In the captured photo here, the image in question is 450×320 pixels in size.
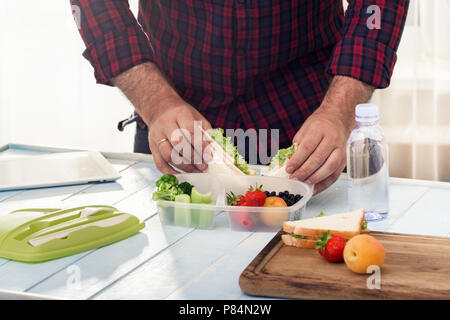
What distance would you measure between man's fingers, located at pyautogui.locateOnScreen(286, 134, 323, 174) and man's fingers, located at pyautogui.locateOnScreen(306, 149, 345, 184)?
0.04 meters

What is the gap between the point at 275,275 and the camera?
1175mm

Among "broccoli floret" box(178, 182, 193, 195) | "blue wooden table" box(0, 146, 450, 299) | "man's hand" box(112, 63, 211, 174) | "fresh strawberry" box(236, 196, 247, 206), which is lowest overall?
"blue wooden table" box(0, 146, 450, 299)

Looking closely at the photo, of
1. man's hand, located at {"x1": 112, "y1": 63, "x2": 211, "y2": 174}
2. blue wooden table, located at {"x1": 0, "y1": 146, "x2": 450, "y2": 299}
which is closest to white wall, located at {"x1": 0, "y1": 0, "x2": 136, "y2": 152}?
man's hand, located at {"x1": 112, "y1": 63, "x2": 211, "y2": 174}

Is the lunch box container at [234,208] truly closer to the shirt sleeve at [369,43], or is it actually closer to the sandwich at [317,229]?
the sandwich at [317,229]

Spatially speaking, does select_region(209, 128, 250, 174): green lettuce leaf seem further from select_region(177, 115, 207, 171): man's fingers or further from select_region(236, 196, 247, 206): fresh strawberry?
select_region(236, 196, 247, 206): fresh strawberry

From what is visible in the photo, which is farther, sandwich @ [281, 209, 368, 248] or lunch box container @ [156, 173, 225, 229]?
lunch box container @ [156, 173, 225, 229]

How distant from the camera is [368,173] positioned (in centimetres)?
156

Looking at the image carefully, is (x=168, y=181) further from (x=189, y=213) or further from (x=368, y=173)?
(x=368, y=173)

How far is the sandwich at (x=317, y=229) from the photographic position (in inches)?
51.8

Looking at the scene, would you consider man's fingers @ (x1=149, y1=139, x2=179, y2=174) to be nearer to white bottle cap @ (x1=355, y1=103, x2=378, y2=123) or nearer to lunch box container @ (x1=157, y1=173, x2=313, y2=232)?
lunch box container @ (x1=157, y1=173, x2=313, y2=232)

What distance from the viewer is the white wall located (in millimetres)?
4293

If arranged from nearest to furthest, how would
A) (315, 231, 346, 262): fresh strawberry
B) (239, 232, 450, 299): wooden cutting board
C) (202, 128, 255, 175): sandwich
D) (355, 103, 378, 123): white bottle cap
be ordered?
(239, 232, 450, 299): wooden cutting board < (315, 231, 346, 262): fresh strawberry < (355, 103, 378, 123): white bottle cap < (202, 128, 255, 175): sandwich

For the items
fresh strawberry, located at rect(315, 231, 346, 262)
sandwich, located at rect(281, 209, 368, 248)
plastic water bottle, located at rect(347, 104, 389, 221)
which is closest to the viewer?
fresh strawberry, located at rect(315, 231, 346, 262)

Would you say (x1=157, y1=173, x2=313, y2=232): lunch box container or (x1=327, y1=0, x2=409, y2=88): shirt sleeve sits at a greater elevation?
(x1=327, y1=0, x2=409, y2=88): shirt sleeve
